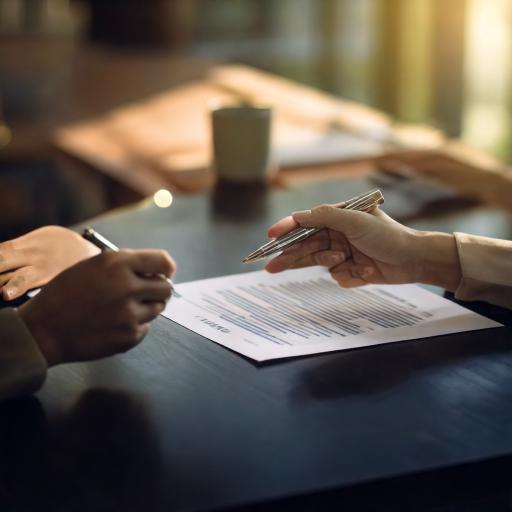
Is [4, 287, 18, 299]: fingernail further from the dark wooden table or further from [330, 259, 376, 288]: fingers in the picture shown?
[330, 259, 376, 288]: fingers

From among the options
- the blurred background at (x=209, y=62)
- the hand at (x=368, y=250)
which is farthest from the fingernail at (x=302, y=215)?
the blurred background at (x=209, y=62)

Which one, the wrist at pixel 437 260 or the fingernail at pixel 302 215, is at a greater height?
the fingernail at pixel 302 215

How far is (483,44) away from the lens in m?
4.13

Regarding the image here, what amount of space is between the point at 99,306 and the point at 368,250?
364mm

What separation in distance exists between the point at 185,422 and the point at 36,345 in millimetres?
162

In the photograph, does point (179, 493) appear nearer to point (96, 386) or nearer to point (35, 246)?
point (96, 386)

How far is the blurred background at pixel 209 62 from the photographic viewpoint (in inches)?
112

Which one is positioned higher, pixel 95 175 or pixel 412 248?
pixel 412 248

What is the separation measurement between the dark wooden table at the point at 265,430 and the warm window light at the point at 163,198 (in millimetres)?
613

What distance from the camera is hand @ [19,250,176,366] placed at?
0.88 meters

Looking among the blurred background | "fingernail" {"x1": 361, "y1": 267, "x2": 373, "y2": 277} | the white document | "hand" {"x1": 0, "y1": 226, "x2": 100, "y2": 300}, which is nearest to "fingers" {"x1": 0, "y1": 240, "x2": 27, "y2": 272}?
"hand" {"x1": 0, "y1": 226, "x2": 100, "y2": 300}

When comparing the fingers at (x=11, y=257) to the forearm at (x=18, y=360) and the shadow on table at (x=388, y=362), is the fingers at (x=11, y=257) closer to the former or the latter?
the forearm at (x=18, y=360)

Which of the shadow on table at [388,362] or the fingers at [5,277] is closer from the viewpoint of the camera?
the shadow on table at [388,362]

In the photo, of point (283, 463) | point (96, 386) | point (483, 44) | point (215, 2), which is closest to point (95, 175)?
point (96, 386)
